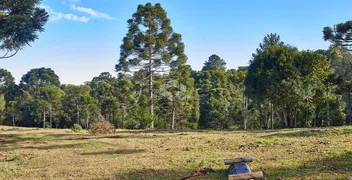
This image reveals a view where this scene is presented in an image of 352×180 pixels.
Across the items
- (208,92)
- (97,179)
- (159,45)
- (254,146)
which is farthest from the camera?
(208,92)

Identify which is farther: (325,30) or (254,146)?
(325,30)

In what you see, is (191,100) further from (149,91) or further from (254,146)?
(254,146)

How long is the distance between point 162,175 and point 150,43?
2217cm

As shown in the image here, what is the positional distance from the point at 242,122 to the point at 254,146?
31106mm

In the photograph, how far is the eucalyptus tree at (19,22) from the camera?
14.0 meters

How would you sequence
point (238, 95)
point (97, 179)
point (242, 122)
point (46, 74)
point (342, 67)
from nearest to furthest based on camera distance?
1. point (97, 179)
2. point (342, 67)
3. point (242, 122)
4. point (238, 95)
5. point (46, 74)

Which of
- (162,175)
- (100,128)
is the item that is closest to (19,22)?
(100,128)

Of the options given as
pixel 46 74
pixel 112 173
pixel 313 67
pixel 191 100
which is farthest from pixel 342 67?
pixel 46 74

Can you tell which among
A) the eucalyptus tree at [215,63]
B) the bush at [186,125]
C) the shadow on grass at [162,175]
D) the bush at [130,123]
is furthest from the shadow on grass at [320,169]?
the eucalyptus tree at [215,63]

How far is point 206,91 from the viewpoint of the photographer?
168 feet

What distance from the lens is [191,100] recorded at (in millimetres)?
38125

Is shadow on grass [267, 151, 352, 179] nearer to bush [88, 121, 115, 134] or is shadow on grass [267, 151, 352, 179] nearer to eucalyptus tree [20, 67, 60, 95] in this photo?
bush [88, 121, 115, 134]

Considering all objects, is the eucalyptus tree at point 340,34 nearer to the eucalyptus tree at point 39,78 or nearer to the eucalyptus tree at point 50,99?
the eucalyptus tree at point 50,99

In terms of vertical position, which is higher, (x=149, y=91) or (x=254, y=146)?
(x=149, y=91)
